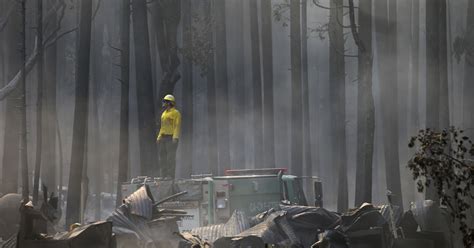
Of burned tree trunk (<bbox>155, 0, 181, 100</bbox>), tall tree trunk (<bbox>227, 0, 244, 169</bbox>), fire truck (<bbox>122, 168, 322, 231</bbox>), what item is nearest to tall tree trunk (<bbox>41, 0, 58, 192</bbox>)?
burned tree trunk (<bbox>155, 0, 181, 100</bbox>)

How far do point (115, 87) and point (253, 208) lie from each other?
42207 millimetres

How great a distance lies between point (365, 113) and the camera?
22594 millimetres

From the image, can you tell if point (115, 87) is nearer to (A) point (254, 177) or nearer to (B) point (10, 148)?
(B) point (10, 148)

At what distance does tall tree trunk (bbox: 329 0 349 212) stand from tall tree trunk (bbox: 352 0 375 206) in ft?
8.60

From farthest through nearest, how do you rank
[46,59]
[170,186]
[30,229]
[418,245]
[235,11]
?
[235,11], [46,59], [170,186], [418,245], [30,229]

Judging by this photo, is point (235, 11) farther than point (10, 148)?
Yes

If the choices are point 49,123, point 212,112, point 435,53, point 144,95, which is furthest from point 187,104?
point 435,53

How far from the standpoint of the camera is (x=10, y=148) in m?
28.3

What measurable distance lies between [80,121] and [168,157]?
8012 millimetres

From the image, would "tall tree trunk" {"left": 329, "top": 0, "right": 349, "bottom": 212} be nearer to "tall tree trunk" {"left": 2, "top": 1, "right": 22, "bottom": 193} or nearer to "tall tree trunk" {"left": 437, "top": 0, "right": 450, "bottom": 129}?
"tall tree trunk" {"left": 437, "top": 0, "right": 450, "bottom": 129}

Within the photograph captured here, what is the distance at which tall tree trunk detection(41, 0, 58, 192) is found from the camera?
33.8 meters

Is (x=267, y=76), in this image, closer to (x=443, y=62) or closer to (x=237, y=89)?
(x=237, y=89)

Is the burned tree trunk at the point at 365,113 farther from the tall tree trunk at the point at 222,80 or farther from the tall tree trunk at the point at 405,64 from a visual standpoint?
the tall tree trunk at the point at 222,80

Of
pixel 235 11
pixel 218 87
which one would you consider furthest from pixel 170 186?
pixel 235 11
